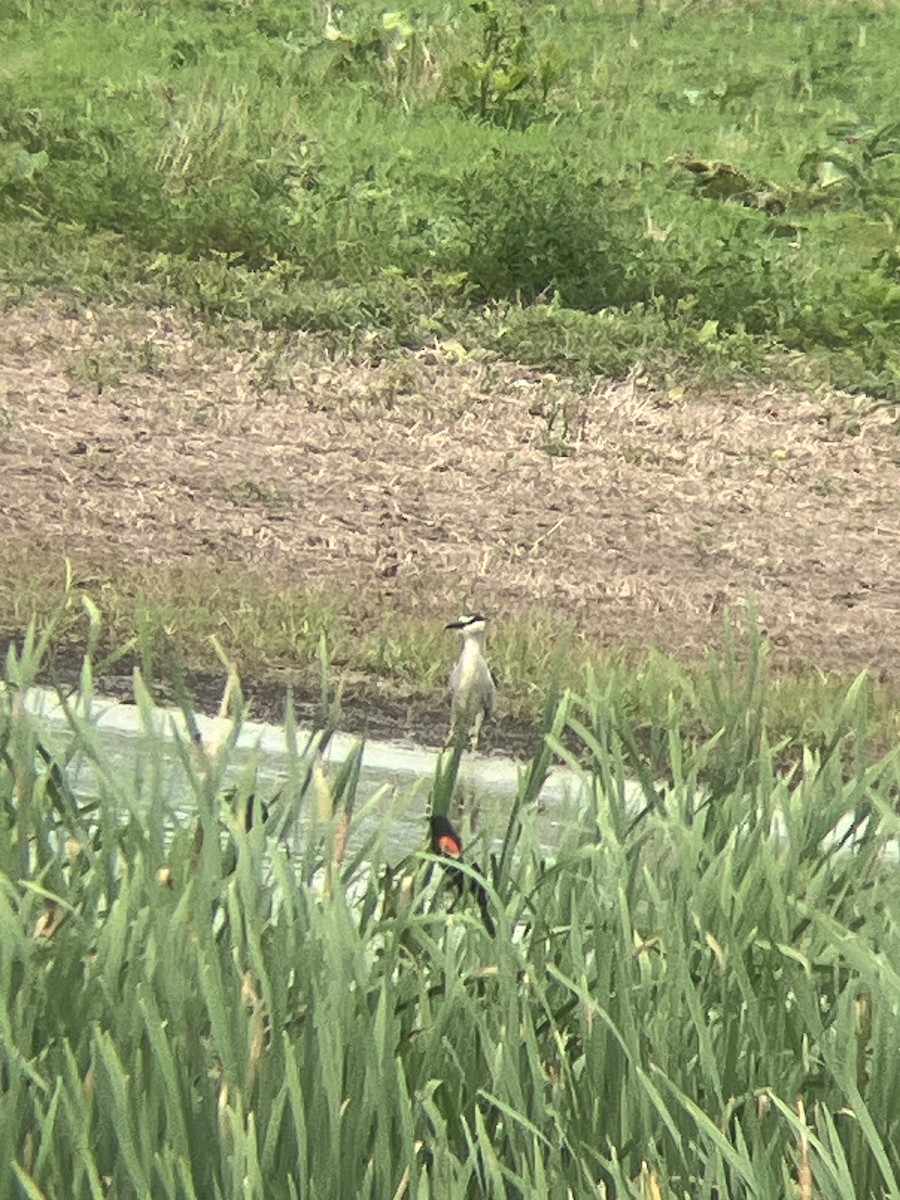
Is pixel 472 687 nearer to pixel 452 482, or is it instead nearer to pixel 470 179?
pixel 452 482

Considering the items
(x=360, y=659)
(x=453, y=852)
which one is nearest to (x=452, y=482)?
(x=360, y=659)

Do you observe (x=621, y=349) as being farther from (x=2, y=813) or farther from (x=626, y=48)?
(x=2, y=813)

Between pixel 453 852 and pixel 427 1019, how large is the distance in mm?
475

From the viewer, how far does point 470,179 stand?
37.4 feet

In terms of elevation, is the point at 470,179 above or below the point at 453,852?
above

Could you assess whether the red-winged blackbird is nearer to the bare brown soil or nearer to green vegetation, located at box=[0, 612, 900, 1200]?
green vegetation, located at box=[0, 612, 900, 1200]

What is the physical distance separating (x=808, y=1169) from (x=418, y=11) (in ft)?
43.0

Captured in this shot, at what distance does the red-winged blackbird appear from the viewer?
3.39 m

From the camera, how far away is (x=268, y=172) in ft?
39.1

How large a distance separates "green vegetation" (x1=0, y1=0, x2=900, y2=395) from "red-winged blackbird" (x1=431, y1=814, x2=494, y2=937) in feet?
22.2

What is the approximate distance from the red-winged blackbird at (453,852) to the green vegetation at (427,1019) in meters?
0.04

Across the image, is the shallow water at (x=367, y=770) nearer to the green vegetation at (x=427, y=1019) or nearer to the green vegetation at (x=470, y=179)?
the green vegetation at (x=427, y=1019)

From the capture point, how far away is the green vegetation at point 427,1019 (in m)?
2.70

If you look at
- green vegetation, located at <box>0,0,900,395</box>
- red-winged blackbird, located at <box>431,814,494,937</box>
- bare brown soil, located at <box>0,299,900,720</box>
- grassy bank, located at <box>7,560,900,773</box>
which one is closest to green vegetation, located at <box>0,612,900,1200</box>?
red-winged blackbird, located at <box>431,814,494,937</box>
